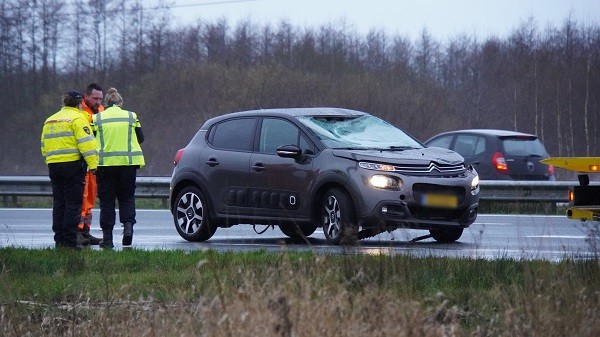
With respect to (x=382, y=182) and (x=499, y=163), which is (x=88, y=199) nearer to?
(x=382, y=182)

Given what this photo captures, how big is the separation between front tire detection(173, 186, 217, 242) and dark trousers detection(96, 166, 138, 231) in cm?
111

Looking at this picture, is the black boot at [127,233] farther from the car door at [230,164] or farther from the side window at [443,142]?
the side window at [443,142]

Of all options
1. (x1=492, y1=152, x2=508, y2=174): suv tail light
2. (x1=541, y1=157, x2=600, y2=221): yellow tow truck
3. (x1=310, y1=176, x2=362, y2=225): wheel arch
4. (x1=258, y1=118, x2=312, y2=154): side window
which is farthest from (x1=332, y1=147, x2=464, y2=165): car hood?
(x1=492, y1=152, x2=508, y2=174): suv tail light

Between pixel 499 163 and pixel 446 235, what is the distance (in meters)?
7.69

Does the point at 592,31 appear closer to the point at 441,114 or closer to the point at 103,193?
the point at 441,114

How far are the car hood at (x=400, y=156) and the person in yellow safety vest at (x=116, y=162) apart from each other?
86.8 inches

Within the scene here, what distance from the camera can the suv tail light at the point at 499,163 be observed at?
2139cm

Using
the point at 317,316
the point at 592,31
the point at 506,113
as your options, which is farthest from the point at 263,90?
the point at 317,316

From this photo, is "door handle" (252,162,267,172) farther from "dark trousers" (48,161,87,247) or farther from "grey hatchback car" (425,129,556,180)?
"grey hatchback car" (425,129,556,180)

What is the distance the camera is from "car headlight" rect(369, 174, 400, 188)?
12852 mm

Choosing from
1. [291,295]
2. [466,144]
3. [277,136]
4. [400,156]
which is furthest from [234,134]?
[291,295]

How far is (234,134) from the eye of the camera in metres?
14.6

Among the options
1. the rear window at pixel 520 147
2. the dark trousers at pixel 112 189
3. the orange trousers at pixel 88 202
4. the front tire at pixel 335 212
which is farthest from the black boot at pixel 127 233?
the rear window at pixel 520 147

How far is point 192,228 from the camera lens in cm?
1468
